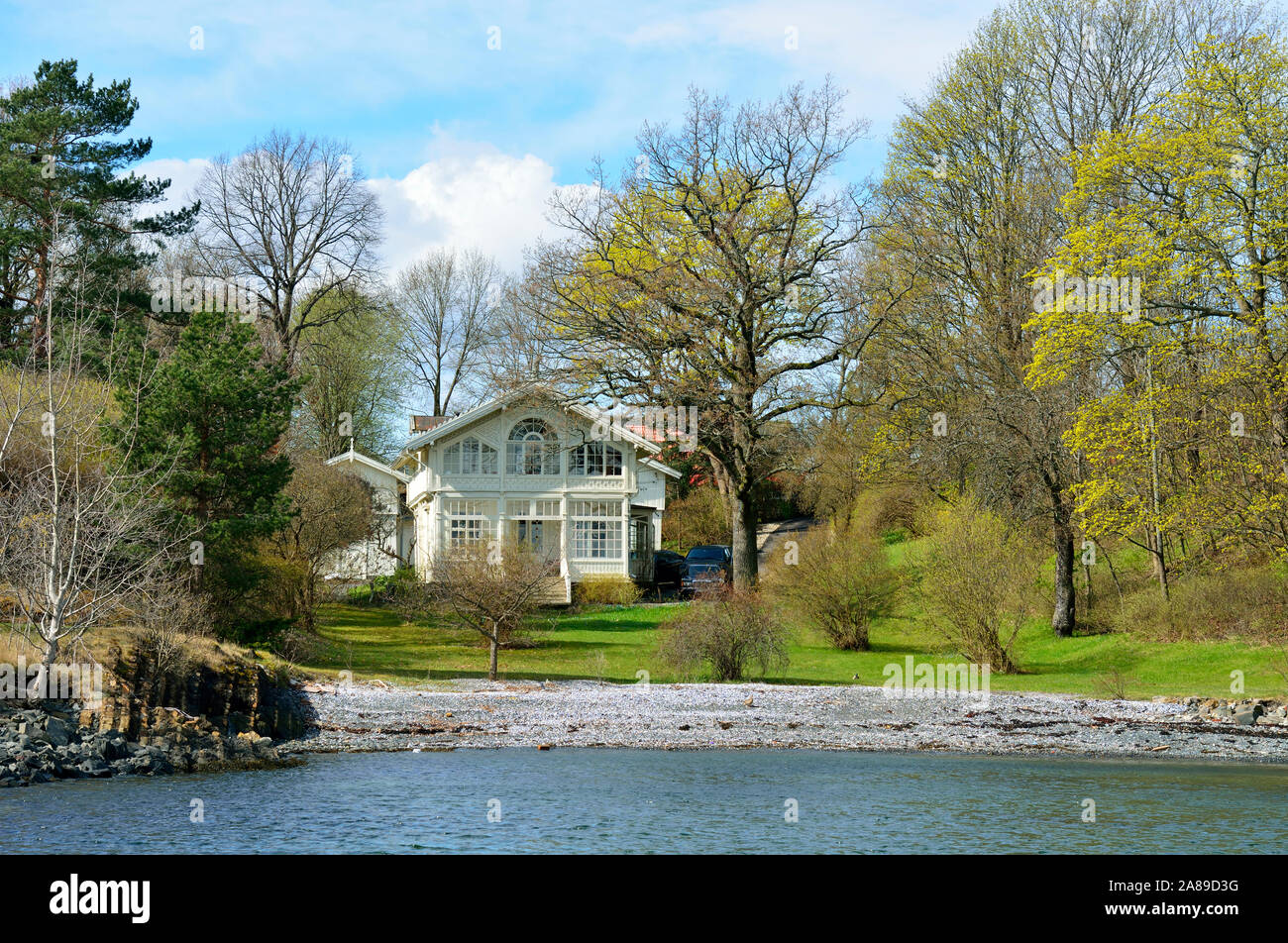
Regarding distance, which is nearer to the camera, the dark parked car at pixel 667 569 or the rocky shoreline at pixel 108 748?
the rocky shoreline at pixel 108 748

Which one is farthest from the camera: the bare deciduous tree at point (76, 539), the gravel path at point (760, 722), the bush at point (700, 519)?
the bush at point (700, 519)

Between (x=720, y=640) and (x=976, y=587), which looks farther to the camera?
(x=976, y=587)

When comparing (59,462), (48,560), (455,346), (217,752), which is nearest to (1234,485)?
(217,752)

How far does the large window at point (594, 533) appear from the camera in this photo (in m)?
41.8

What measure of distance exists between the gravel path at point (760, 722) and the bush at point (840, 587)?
6533 millimetres

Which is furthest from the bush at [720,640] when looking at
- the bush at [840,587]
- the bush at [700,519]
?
the bush at [700,519]

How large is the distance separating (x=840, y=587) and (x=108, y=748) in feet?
58.0

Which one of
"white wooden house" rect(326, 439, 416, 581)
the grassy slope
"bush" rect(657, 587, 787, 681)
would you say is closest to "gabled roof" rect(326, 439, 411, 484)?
"white wooden house" rect(326, 439, 416, 581)

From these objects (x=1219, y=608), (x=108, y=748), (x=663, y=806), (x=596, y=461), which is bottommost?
(x=663, y=806)

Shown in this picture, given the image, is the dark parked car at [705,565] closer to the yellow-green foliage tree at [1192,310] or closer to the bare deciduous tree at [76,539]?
the yellow-green foliage tree at [1192,310]

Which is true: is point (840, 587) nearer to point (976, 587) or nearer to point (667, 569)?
point (976, 587)

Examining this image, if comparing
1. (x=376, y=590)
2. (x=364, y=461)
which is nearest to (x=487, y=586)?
(x=376, y=590)

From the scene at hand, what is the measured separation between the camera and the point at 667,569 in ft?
155
